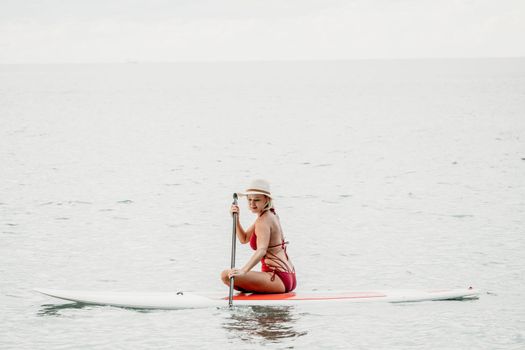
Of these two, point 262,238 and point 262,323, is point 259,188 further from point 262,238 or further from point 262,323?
point 262,323

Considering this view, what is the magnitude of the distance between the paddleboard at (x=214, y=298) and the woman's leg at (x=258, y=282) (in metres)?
0.09

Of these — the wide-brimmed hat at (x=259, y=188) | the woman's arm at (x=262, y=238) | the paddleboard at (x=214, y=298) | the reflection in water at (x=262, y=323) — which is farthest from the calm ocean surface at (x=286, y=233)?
the wide-brimmed hat at (x=259, y=188)

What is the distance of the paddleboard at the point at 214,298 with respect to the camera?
12.9 m

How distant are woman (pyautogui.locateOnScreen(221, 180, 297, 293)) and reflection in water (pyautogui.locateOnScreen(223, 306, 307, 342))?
282 mm

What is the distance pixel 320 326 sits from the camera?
12.9m

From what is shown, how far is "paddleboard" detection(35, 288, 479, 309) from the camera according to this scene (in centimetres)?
1292

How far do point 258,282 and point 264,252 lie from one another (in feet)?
1.97

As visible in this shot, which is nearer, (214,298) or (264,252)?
(264,252)

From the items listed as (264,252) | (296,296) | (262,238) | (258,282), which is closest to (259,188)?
(262,238)

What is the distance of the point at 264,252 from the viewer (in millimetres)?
12477

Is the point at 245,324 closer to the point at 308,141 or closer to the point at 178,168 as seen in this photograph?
the point at 178,168

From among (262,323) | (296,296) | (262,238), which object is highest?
(262,238)

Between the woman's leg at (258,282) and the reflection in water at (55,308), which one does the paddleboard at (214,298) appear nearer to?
the woman's leg at (258,282)

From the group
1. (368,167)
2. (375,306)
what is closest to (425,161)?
(368,167)
